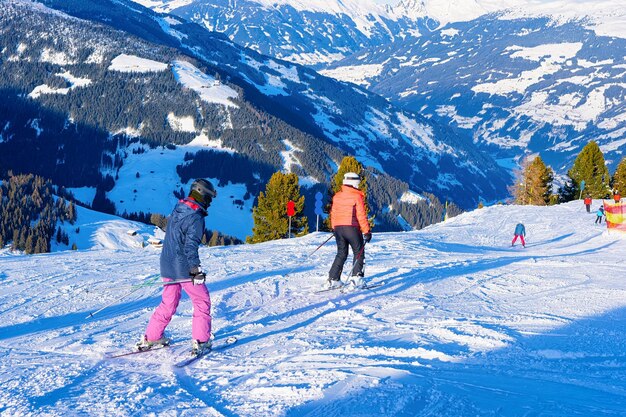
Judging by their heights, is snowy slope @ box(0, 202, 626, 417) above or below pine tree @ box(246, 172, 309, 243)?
below

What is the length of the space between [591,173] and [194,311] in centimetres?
6297

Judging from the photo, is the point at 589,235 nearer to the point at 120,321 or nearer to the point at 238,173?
the point at 120,321

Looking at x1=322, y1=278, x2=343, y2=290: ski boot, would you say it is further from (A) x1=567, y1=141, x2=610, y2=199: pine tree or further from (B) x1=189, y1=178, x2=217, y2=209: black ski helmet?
(A) x1=567, y1=141, x2=610, y2=199: pine tree

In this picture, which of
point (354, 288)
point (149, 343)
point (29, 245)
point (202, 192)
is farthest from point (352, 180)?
point (29, 245)

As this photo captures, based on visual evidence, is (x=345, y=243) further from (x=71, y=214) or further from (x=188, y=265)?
(x=71, y=214)

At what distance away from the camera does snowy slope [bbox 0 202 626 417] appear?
5.21 m

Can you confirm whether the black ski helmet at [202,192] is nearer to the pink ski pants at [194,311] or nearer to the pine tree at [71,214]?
the pink ski pants at [194,311]

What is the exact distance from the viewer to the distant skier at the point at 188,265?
641cm

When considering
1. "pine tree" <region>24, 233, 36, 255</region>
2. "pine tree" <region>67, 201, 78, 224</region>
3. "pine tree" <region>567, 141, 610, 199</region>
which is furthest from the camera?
"pine tree" <region>67, 201, 78, 224</region>

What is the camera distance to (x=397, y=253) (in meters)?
16.5

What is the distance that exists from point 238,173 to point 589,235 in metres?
143

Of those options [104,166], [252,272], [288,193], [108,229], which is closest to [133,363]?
[252,272]

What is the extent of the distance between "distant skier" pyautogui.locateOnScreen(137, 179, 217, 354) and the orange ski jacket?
3497mm

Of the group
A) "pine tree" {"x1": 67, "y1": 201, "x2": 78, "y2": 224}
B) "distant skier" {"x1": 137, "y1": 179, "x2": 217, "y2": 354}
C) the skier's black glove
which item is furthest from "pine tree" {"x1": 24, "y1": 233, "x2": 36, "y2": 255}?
the skier's black glove
